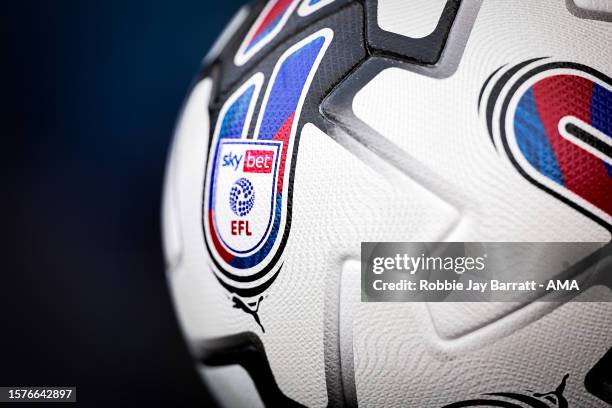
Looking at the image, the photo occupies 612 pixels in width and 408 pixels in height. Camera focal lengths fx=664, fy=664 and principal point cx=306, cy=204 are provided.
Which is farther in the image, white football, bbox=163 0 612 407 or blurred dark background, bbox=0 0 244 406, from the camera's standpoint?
blurred dark background, bbox=0 0 244 406

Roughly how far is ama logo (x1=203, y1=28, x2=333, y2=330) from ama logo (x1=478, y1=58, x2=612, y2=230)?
0.50 feet

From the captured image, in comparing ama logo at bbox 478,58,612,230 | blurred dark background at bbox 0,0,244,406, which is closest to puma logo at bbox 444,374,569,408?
ama logo at bbox 478,58,612,230

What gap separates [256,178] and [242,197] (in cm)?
2

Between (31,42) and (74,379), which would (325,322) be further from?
(31,42)

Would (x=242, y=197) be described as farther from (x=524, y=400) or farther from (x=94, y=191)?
(x=94, y=191)

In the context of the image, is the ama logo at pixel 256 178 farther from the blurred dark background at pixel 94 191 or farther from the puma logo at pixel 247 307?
the blurred dark background at pixel 94 191

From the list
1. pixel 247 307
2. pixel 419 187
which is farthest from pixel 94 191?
pixel 419 187

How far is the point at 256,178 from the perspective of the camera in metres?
0.54

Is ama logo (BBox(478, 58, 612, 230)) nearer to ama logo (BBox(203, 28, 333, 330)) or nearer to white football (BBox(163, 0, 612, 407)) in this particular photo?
white football (BBox(163, 0, 612, 407))

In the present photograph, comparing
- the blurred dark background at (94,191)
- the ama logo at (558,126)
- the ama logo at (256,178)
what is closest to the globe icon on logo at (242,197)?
the ama logo at (256,178)

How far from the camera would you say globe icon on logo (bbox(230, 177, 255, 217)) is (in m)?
0.55

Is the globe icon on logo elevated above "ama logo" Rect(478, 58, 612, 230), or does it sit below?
below

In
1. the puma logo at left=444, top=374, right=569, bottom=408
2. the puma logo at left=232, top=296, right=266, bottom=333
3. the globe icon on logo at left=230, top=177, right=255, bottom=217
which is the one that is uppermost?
the globe icon on logo at left=230, top=177, right=255, bottom=217

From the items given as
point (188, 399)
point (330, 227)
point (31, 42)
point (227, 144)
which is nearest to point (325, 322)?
point (330, 227)
